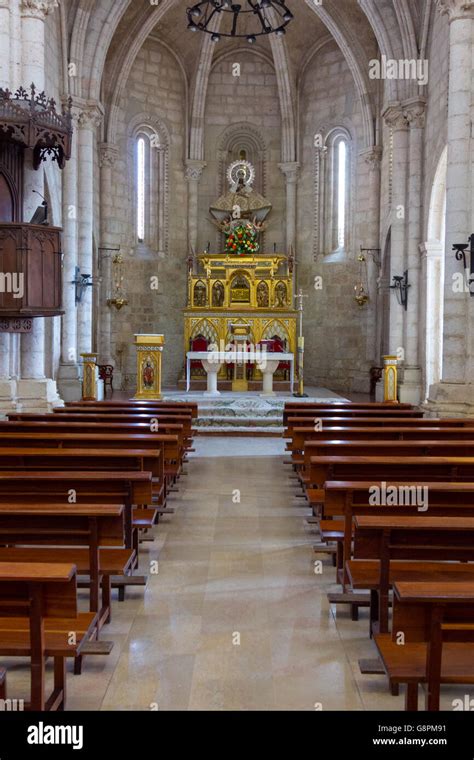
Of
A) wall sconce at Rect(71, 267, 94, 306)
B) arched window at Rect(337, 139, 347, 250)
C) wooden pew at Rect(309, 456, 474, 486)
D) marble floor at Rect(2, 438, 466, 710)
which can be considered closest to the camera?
marble floor at Rect(2, 438, 466, 710)

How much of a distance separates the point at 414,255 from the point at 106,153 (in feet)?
34.0

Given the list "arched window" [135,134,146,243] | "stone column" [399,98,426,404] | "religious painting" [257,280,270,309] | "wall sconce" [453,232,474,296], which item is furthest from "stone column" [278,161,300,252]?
"wall sconce" [453,232,474,296]

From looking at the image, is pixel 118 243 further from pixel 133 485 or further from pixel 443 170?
pixel 133 485

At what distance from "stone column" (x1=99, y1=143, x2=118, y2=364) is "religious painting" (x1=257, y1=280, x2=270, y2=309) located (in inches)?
182

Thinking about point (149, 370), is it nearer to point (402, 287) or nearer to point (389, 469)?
point (402, 287)

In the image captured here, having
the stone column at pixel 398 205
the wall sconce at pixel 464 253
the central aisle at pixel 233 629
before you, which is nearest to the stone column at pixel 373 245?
the stone column at pixel 398 205

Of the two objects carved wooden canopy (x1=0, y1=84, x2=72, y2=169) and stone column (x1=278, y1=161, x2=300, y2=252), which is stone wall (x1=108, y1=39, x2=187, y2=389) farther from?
carved wooden canopy (x1=0, y1=84, x2=72, y2=169)

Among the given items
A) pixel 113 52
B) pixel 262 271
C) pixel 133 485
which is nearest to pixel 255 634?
pixel 133 485

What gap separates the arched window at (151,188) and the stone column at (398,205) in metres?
8.71

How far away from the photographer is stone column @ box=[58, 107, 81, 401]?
2070 centimetres

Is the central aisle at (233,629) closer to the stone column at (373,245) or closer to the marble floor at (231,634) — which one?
the marble floor at (231,634)

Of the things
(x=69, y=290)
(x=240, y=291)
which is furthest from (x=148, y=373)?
(x=240, y=291)

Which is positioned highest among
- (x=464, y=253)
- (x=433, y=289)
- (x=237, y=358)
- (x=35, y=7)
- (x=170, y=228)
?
(x=35, y=7)

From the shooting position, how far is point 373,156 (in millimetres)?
24922
